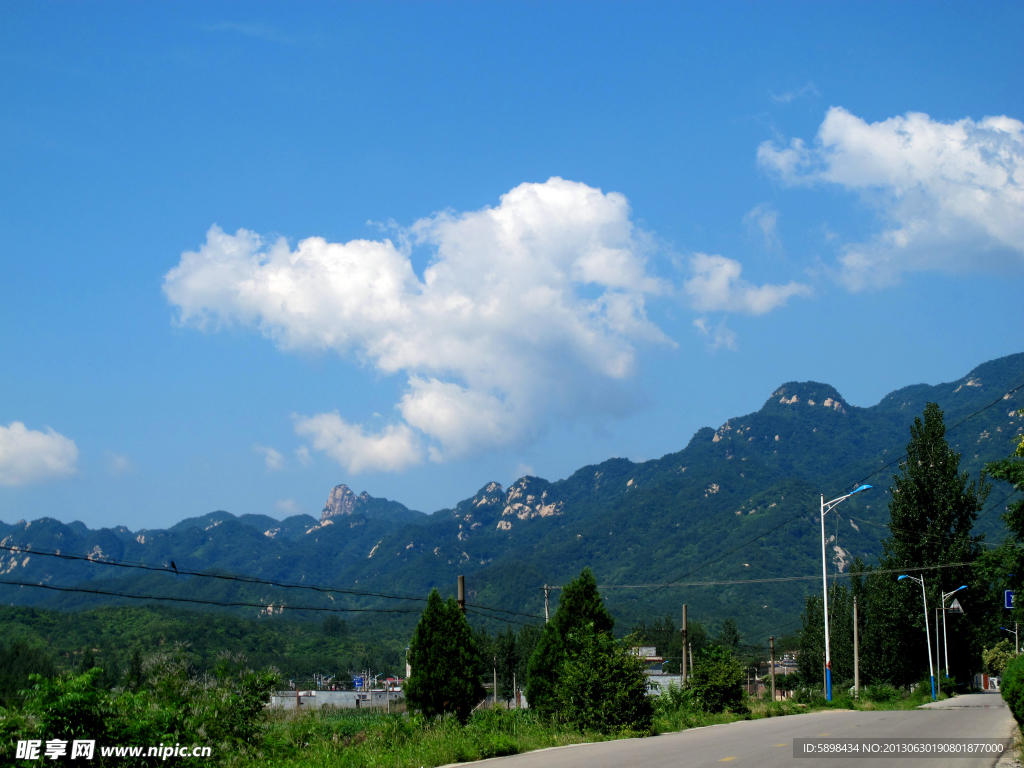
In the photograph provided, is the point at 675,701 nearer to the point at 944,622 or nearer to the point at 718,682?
the point at 718,682

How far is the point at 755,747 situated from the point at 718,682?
1365 centimetres

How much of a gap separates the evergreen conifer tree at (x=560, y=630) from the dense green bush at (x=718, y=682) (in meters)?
5.96

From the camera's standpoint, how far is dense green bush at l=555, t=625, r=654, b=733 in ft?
64.6

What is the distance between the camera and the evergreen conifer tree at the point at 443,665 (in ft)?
74.2

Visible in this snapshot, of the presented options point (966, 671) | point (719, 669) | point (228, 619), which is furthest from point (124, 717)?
point (228, 619)

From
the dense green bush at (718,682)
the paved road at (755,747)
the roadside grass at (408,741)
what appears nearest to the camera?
the paved road at (755,747)

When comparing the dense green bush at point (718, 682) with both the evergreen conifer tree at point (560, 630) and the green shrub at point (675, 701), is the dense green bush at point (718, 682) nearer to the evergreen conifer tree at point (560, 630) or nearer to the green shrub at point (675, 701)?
the green shrub at point (675, 701)

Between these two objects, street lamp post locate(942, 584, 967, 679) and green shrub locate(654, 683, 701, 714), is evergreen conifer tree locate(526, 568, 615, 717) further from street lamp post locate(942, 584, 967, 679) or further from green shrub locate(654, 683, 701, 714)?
street lamp post locate(942, 584, 967, 679)

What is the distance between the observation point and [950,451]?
50156 mm

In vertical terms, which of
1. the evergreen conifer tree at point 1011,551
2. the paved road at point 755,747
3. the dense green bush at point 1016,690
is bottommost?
the paved road at point 755,747

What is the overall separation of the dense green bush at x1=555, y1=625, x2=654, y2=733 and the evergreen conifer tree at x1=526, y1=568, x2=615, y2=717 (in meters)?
1.66

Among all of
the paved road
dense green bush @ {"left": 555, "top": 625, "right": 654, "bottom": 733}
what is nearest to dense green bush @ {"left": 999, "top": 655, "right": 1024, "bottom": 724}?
the paved road

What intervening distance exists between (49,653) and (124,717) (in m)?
111

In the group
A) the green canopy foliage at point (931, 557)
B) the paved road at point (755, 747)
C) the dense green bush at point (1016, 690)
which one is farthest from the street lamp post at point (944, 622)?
the dense green bush at point (1016, 690)
